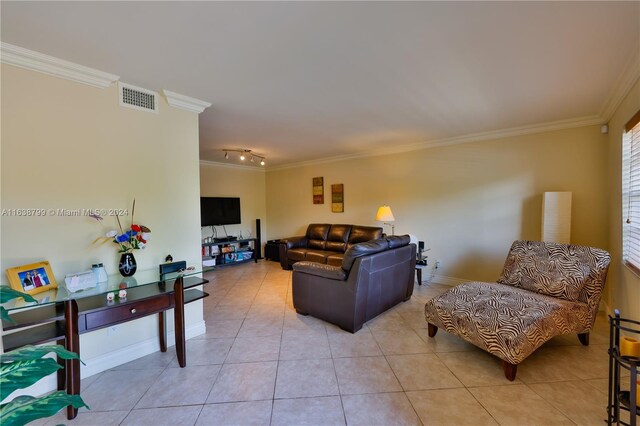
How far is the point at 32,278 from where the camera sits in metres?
1.81

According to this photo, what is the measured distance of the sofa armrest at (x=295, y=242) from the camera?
5712mm

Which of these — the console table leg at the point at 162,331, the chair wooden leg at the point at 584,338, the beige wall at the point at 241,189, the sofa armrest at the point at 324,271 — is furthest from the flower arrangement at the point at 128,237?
the chair wooden leg at the point at 584,338

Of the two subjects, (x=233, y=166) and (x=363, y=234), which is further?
(x=233, y=166)

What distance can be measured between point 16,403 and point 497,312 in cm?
277

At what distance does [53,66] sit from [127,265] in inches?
61.5

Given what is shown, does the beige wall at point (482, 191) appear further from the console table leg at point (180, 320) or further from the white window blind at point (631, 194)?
the console table leg at point (180, 320)

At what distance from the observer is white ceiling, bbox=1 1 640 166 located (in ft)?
4.95

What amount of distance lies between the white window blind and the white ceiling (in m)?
0.47

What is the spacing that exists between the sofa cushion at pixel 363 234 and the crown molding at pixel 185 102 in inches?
139

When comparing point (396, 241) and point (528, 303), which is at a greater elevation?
point (396, 241)

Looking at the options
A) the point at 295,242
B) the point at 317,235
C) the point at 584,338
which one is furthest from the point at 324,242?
the point at 584,338

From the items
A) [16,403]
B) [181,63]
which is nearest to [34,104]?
[181,63]

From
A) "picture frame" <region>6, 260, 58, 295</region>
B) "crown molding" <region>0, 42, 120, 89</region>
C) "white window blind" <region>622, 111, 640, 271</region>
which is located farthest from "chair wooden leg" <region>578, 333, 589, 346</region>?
"crown molding" <region>0, 42, 120, 89</region>

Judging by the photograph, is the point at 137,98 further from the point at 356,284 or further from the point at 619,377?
the point at 619,377
